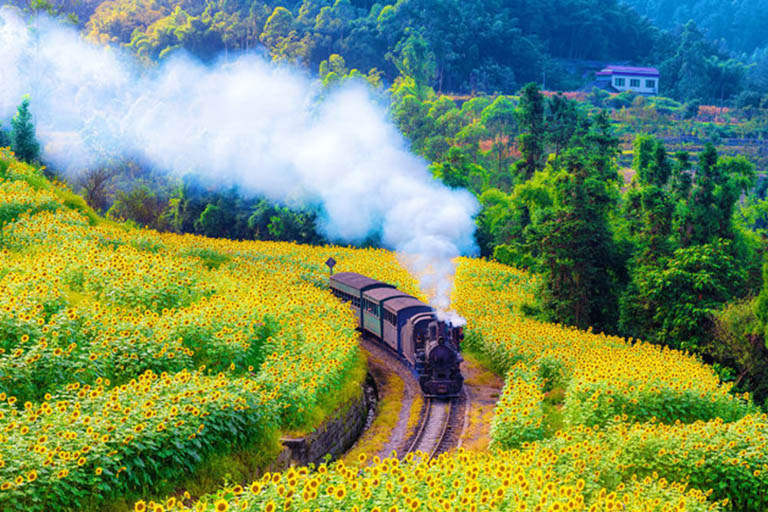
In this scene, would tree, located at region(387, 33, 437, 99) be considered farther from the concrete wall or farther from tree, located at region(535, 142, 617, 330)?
the concrete wall

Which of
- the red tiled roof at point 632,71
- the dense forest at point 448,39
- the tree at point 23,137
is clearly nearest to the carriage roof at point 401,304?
the tree at point 23,137

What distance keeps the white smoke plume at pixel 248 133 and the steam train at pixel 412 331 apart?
1.76 metres

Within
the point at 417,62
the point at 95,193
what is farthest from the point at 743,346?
the point at 417,62

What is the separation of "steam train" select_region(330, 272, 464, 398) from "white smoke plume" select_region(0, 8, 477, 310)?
1756mm

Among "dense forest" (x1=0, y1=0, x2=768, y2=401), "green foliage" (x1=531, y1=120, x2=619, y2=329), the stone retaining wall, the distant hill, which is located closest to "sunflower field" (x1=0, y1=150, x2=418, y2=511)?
the stone retaining wall

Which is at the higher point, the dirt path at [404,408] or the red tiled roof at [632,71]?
the red tiled roof at [632,71]

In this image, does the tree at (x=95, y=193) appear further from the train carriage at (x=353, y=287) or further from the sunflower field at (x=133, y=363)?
the train carriage at (x=353, y=287)

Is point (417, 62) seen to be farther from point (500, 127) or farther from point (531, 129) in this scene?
point (531, 129)

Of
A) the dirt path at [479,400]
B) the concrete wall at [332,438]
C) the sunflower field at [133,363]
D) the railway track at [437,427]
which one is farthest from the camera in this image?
the dirt path at [479,400]

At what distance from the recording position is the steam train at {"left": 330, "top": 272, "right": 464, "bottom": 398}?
21.9 m

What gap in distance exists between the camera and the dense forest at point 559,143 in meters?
29.0

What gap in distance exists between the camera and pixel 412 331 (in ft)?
75.6

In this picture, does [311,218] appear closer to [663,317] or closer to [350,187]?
[350,187]

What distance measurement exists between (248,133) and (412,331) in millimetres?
41619
